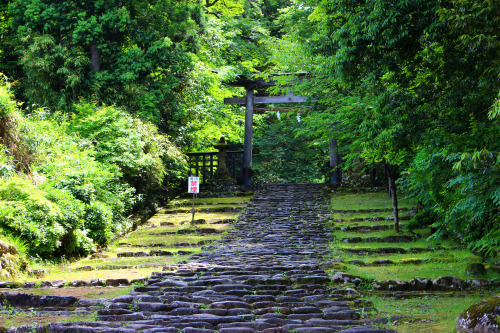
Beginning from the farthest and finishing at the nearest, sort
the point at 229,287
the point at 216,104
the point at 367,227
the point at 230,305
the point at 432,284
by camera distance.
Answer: the point at 216,104, the point at 367,227, the point at 432,284, the point at 229,287, the point at 230,305

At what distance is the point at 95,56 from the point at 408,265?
14491 mm

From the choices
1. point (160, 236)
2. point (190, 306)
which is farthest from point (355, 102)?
point (190, 306)

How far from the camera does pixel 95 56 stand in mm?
18281

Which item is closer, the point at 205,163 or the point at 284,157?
the point at 205,163

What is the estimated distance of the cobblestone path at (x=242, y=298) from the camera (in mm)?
4980

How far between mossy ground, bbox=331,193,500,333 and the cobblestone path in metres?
0.48

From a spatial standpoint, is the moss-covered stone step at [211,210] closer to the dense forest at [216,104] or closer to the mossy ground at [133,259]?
the mossy ground at [133,259]

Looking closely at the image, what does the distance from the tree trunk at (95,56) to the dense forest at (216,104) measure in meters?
0.08

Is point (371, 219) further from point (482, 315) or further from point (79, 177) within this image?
point (482, 315)

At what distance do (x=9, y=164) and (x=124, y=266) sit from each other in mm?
3588

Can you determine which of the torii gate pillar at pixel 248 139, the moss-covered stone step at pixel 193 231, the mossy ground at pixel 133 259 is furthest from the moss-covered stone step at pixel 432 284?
the torii gate pillar at pixel 248 139

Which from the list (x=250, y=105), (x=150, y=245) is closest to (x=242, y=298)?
(x=150, y=245)

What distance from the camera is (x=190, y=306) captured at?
594 centimetres

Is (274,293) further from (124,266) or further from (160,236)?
(160,236)
